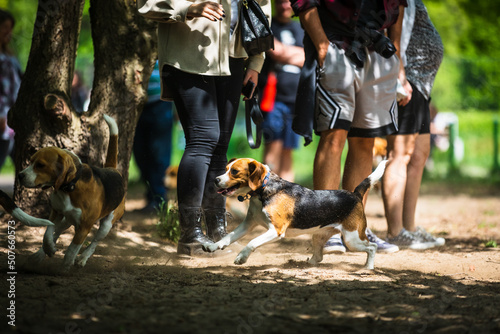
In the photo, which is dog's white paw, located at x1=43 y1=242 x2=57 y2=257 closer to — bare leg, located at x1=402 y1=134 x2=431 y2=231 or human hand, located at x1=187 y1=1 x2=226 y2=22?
human hand, located at x1=187 y1=1 x2=226 y2=22

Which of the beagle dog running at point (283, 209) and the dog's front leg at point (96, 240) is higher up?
the beagle dog running at point (283, 209)

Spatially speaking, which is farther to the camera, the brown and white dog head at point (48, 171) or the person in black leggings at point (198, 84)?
the person in black leggings at point (198, 84)

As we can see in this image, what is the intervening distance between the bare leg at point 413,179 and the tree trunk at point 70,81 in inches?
100

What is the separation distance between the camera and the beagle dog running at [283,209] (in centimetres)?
411

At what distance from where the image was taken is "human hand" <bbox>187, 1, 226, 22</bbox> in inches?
162

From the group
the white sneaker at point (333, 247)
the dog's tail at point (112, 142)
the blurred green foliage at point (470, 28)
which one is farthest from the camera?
the blurred green foliage at point (470, 28)

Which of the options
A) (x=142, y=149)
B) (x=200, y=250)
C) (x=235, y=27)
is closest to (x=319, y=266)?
(x=200, y=250)

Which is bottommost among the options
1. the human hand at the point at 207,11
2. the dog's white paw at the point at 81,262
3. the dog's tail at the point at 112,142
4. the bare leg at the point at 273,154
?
the dog's white paw at the point at 81,262

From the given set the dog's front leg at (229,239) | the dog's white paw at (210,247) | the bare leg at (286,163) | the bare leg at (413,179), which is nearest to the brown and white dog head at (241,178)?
the dog's front leg at (229,239)

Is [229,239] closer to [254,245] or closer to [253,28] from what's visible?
[254,245]

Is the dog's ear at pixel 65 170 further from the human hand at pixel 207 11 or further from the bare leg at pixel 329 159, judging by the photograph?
the bare leg at pixel 329 159

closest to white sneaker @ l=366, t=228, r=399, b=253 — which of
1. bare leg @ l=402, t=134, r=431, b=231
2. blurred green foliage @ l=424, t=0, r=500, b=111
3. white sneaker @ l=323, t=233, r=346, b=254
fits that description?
white sneaker @ l=323, t=233, r=346, b=254

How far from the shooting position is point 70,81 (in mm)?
5273

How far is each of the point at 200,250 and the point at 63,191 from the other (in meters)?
1.20
